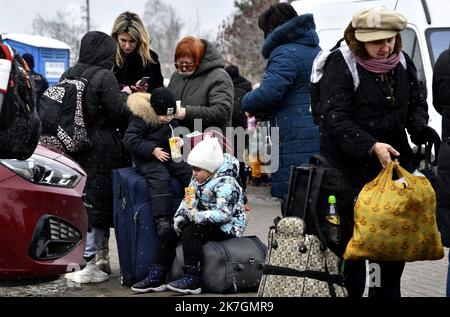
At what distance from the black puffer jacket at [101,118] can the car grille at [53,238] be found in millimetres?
1324

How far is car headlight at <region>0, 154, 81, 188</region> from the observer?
630cm

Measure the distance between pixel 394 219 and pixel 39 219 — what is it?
215 centimetres

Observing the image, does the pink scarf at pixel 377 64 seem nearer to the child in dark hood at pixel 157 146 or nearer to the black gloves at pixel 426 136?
the black gloves at pixel 426 136

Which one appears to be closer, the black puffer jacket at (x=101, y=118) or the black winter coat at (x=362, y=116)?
the black winter coat at (x=362, y=116)

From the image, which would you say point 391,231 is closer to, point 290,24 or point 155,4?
point 290,24

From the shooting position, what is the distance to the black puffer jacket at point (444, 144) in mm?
5645

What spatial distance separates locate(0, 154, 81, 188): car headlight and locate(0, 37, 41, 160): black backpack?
1272 mm

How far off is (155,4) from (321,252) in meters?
80.9

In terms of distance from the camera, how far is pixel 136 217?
7.59 meters

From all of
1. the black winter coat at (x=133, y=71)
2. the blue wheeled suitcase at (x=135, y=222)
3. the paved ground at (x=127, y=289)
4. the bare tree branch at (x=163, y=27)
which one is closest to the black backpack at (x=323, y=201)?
the paved ground at (x=127, y=289)

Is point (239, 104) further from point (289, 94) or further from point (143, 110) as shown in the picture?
point (143, 110)

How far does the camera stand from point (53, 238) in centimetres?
641

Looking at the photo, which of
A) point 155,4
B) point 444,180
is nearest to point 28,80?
point 444,180

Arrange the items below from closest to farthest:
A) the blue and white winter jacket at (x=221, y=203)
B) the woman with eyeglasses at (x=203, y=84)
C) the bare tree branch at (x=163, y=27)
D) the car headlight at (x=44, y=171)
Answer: the car headlight at (x=44, y=171) < the blue and white winter jacket at (x=221, y=203) < the woman with eyeglasses at (x=203, y=84) < the bare tree branch at (x=163, y=27)
